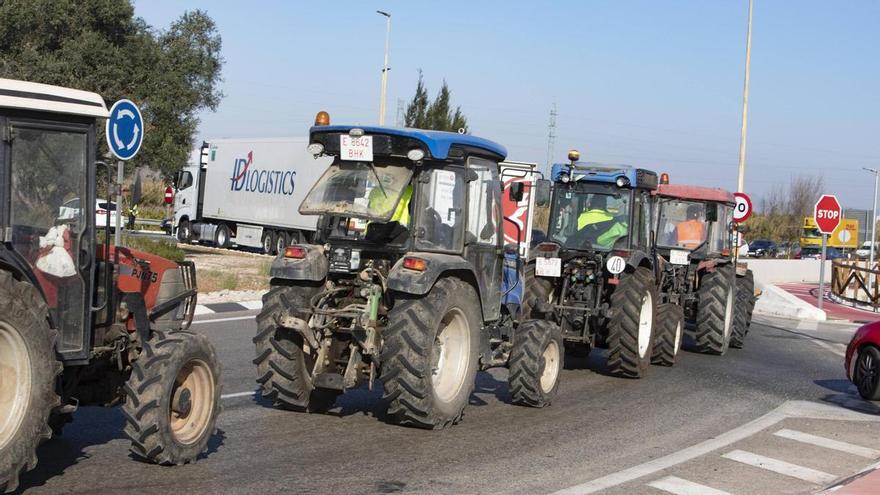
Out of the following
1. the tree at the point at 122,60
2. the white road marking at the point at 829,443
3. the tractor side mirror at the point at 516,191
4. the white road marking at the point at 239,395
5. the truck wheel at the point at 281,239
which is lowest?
the white road marking at the point at 829,443

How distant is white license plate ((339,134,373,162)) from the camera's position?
377 inches

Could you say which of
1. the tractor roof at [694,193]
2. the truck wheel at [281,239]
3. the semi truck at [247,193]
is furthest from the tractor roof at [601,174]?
the truck wheel at [281,239]

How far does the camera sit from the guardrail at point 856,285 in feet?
109

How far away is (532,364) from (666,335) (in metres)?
4.85

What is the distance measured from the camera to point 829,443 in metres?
10.4

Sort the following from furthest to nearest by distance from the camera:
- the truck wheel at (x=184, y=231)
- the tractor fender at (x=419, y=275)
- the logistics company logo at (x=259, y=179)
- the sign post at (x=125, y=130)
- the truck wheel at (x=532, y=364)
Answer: the truck wheel at (x=184, y=231) < the logistics company logo at (x=259, y=179) < the sign post at (x=125, y=130) < the truck wheel at (x=532, y=364) < the tractor fender at (x=419, y=275)

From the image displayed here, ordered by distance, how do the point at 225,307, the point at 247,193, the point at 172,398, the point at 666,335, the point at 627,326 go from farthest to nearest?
the point at 247,193, the point at 225,307, the point at 666,335, the point at 627,326, the point at 172,398

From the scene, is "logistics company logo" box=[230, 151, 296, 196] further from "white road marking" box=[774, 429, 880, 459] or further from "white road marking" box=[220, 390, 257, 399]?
"white road marking" box=[774, 429, 880, 459]

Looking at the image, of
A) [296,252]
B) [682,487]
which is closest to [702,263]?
[296,252]

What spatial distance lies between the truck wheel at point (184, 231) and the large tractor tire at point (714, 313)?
25.6 m

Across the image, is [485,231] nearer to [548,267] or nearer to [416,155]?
[416,155]

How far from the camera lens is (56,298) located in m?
6.66

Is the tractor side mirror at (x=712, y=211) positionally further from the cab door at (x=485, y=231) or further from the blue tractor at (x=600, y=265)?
the cab door at (x=485, y=231)

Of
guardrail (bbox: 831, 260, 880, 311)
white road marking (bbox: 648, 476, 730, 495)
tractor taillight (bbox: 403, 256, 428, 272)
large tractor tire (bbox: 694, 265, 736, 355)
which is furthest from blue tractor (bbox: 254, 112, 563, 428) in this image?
guardrail (bbox: 831, 260, 880, 311)
